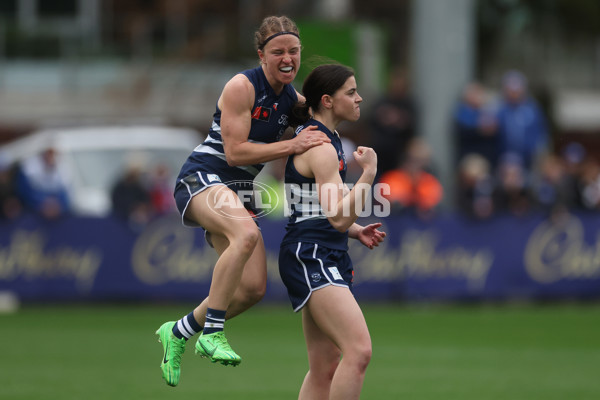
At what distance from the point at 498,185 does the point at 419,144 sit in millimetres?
1378

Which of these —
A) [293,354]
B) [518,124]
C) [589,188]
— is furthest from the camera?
[589,188]

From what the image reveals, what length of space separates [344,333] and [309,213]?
2.48 ft

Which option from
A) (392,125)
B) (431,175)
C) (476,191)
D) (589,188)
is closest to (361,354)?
(476,191)

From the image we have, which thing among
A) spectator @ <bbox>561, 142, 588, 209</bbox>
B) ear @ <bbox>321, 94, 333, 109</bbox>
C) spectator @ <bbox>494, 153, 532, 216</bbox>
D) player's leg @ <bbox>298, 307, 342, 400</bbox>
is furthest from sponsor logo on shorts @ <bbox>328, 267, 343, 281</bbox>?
spectator @ <bbox>561, 142, 588, 209</bbox>

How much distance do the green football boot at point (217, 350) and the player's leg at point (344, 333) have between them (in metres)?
0.67

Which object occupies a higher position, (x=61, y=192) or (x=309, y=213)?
(x=309, y=213)

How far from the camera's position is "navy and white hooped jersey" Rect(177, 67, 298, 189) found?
7426 millimetres

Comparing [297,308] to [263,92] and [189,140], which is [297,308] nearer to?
[263,92]

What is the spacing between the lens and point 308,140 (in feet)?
22.5

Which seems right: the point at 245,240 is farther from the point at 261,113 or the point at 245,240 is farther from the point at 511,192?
the point at 511,192

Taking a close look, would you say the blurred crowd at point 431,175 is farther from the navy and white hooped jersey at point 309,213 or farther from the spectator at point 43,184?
the navy and white hooped jersey at point 309,213

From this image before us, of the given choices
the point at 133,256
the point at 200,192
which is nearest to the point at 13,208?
the point at 133,256

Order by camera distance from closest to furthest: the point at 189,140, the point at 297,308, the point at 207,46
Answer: the point at 297,308 < the point at 189,140 < the point at 207,46

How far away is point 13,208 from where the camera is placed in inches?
659
